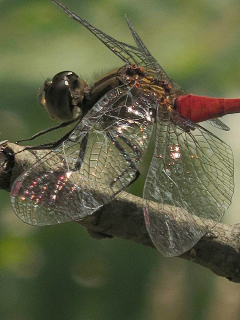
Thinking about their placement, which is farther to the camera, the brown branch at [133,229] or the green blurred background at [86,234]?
the green blurred background at [86,234]

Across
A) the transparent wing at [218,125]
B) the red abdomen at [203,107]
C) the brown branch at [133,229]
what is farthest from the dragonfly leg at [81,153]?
the transparent wing at [218,125]

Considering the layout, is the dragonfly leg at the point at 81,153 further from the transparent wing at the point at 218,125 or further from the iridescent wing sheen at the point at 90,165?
the transparent wing at the point at 218,125

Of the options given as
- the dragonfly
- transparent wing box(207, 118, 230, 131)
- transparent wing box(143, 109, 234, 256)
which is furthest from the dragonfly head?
transparent wing box(207, 118, 230, 131)

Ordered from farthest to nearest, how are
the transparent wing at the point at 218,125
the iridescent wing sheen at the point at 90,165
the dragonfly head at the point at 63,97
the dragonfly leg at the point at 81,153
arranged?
the transparent wing at the point at 218,125 → the dragonfly head at the point at 63,97 → the dragonfly leg at the point at 81,153 → the iridescent wing sheen at the point at 90,165

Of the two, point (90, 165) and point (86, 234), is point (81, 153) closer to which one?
point (90, 165)

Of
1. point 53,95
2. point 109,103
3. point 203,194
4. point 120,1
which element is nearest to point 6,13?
point 120,1

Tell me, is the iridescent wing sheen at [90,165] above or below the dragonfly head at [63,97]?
below

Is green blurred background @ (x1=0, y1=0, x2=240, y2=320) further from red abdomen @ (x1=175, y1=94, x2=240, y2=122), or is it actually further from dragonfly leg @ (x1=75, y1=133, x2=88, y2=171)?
dragonfly leg @ (x1=75, y1=133, x2=88, y2=171)
